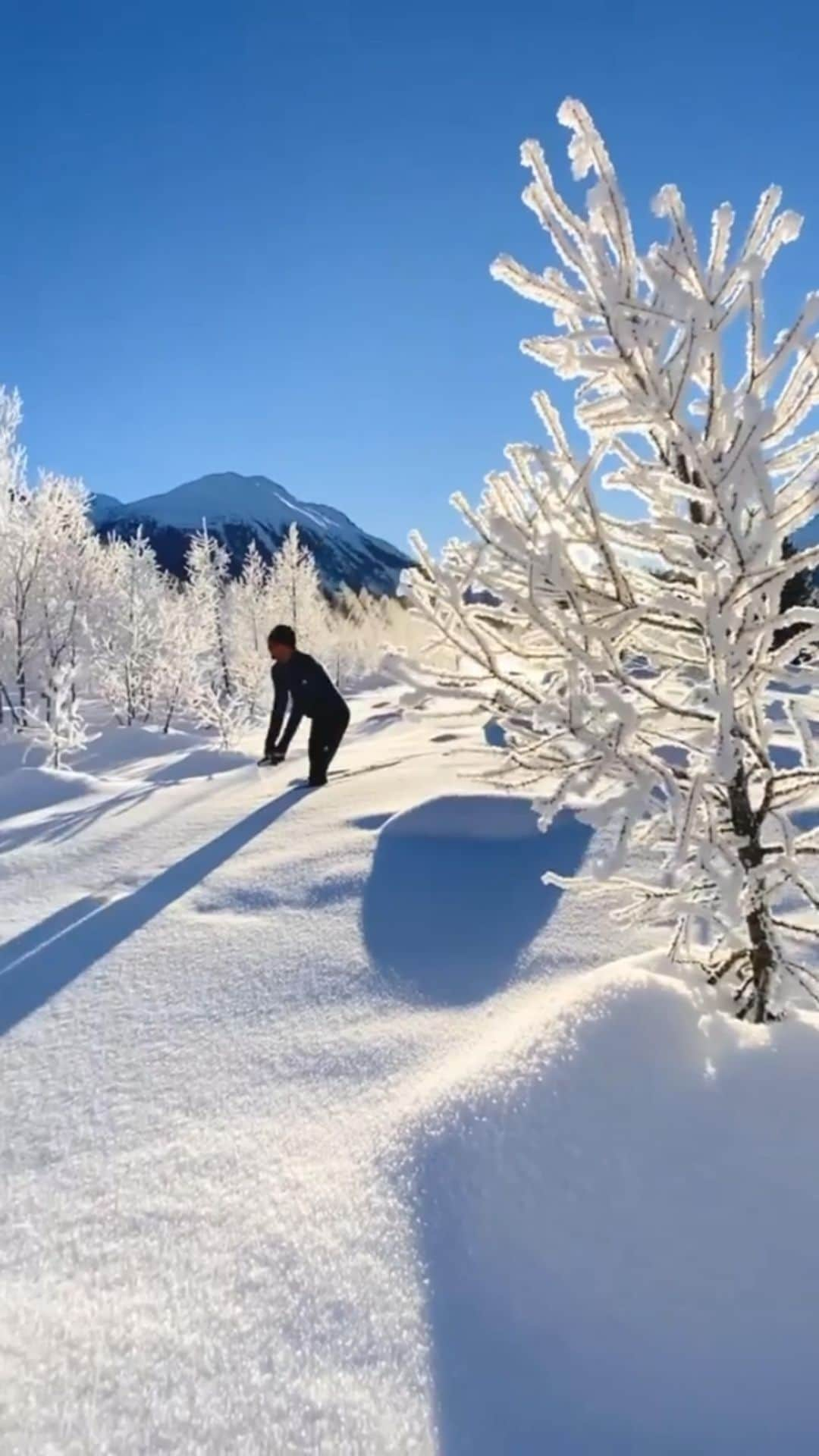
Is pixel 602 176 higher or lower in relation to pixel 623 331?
higher

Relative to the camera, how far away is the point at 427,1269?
1427 mm

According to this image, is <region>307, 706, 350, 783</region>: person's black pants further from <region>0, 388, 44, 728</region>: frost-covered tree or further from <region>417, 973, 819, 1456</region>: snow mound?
<region>0, 388, 44, 728</region>: frost-covered tree

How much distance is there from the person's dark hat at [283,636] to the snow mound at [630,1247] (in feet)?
16.9

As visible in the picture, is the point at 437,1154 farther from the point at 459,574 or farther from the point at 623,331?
the point at 623,331

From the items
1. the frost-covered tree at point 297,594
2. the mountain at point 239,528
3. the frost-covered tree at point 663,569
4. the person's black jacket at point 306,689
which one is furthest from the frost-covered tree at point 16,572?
the mountain at point 239,528

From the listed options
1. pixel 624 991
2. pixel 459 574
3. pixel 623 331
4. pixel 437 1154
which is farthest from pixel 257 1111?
pixel 623 331

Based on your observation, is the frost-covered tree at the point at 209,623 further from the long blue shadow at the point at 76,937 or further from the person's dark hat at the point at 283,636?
the long blue shadow at the point at 76,937

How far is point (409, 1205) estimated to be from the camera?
157 cm

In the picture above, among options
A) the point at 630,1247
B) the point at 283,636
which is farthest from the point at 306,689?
the point at 630,1247

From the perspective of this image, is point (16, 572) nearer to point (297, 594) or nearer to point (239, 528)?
point (297, 594)

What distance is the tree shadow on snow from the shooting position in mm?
2814

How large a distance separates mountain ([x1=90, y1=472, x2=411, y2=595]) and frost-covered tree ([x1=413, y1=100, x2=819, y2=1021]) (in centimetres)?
14378

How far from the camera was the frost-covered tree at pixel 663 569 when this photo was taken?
6.17ft

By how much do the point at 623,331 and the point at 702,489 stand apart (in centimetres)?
45
